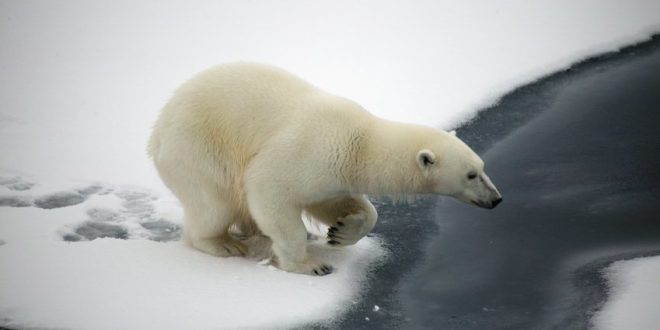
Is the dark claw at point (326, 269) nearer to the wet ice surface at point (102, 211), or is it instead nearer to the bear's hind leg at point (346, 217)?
the bear's hind leg at point (346, 217)

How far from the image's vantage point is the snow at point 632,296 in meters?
4.31

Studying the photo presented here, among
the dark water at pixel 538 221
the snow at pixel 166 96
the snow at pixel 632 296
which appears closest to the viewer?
the snow at pixel 632 296

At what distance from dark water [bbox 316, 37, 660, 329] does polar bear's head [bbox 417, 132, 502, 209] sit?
1.84 feet

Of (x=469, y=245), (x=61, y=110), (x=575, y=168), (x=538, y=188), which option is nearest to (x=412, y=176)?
(x=469, y=245)

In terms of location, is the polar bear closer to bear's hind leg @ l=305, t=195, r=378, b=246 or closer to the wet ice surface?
bear's hind leg @ l=305, t=195, r=378, b=246

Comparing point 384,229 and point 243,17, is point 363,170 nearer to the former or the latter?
point 384,229

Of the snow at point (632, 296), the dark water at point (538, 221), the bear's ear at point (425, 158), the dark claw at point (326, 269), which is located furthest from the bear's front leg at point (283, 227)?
the snow at point (632, 296)

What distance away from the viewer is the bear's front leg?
486 centimetres

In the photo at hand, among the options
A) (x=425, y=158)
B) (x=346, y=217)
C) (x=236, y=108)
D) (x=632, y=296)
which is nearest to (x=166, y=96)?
(x=236, y=108)

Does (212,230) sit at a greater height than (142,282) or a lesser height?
greater

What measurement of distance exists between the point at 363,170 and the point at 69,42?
5846 mm

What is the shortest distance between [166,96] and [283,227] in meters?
3.87

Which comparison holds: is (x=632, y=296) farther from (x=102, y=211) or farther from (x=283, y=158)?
(x=102, y=211)

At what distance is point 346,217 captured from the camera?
5.20 meters
